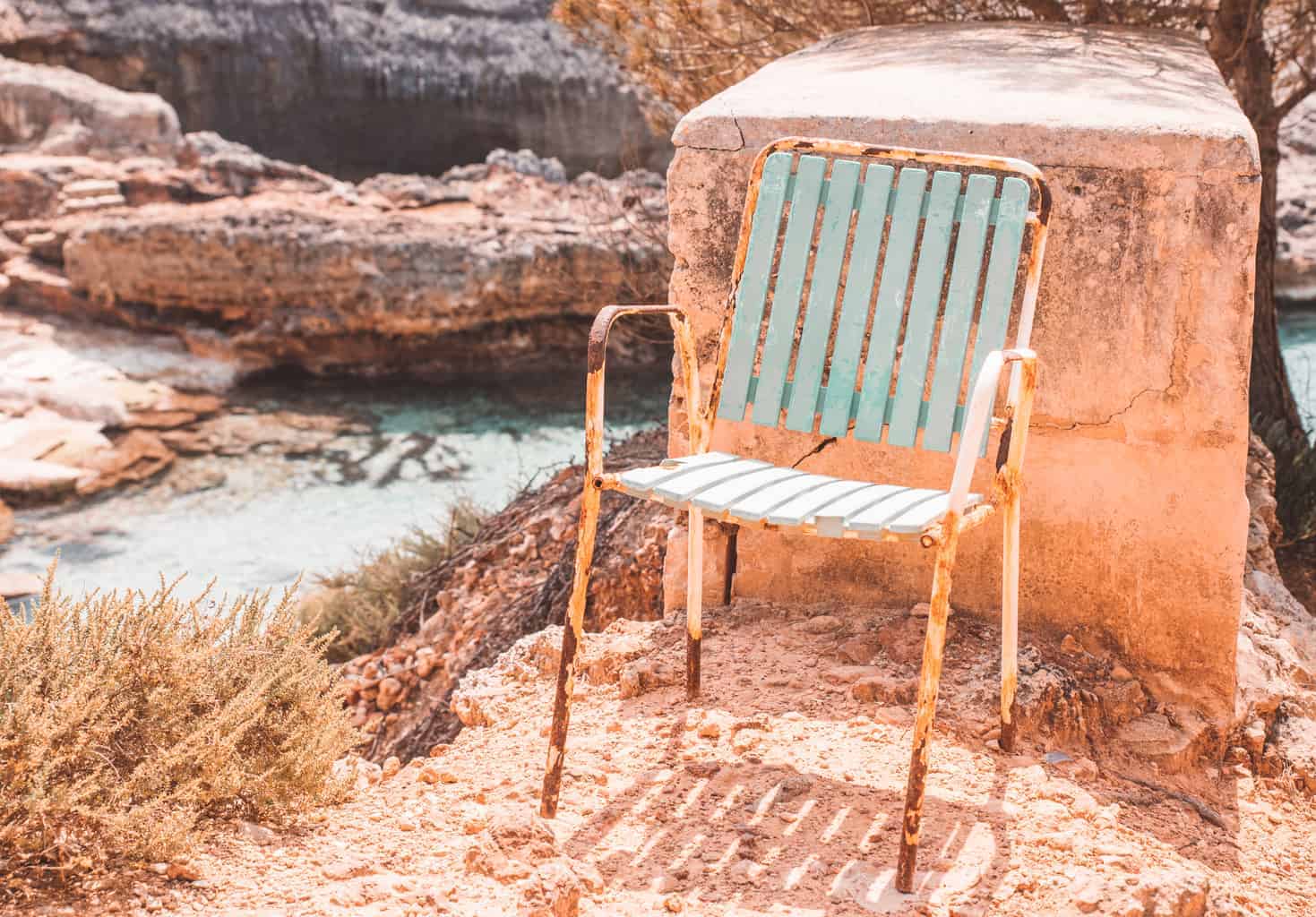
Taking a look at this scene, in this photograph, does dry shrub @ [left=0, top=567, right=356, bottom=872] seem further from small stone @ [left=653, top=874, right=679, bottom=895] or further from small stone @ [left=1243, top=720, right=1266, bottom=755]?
small stone @ [left=1243, top=720, right=1266, bottom=755]

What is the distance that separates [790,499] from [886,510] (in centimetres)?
18

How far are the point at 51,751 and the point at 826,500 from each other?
1.44 meters

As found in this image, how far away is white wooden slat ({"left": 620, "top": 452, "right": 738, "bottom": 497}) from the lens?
2348 mm

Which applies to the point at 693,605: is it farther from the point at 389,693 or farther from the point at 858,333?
the point at 389,693

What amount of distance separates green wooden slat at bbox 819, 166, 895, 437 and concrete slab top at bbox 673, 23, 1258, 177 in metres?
0.23

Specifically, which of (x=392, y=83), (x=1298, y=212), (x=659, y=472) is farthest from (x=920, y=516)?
(x=392, y=83)

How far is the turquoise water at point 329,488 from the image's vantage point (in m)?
7.78

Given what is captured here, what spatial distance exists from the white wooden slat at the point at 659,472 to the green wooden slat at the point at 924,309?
355mm

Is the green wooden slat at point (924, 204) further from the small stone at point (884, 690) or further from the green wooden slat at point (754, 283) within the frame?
the small stone at point (884, 690)

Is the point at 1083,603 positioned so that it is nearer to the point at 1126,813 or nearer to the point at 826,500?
the point at 1126,813

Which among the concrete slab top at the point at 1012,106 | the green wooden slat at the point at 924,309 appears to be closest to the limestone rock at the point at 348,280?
the concrete slab top at the point at 1012,106

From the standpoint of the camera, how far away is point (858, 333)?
2.73 m

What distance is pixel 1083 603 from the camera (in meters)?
3.00

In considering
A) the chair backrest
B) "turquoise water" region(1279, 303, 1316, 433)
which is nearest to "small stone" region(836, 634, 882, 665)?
the chair backrest
